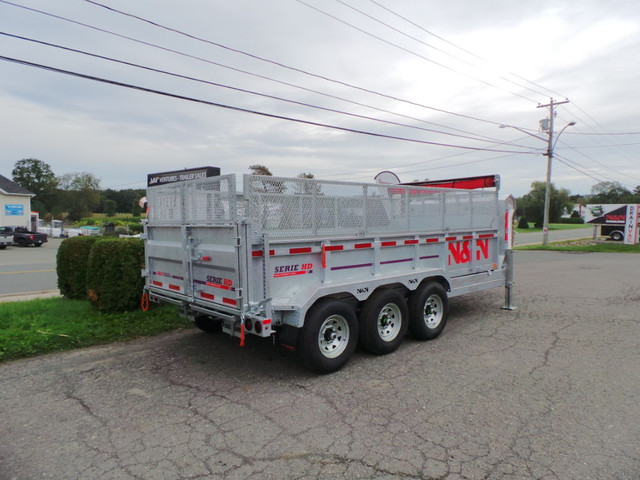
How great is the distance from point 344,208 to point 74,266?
584 centimetres

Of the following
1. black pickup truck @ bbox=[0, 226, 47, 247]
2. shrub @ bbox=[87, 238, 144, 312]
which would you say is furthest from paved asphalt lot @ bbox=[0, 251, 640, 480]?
black pickup truck @ bbox=[0, 226, 47, 247]

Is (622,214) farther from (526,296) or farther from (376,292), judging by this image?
(376,292)

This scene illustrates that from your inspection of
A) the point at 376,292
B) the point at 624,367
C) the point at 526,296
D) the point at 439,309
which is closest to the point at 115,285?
the point at 376,292

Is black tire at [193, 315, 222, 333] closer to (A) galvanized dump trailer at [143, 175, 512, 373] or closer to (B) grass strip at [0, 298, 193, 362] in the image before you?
(A) galvanized dump trailer at [143, 175, 512, 373]

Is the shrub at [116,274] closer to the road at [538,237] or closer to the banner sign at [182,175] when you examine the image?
the banner sign at [182,175]

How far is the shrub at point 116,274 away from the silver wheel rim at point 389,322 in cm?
426

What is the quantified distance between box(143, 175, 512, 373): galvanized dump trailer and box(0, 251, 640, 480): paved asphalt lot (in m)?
0.51

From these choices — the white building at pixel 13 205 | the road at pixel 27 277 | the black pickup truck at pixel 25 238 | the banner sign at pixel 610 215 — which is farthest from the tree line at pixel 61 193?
the banner sign at pixel 610 215

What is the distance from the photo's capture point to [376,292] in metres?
5.56

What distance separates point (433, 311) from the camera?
6.48 metres

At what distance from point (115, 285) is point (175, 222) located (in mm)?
2612

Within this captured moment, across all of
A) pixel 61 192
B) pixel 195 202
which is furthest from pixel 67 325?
pixel 61 192

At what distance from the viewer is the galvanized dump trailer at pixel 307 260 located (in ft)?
14.7

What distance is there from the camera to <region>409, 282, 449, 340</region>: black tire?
6055mm
